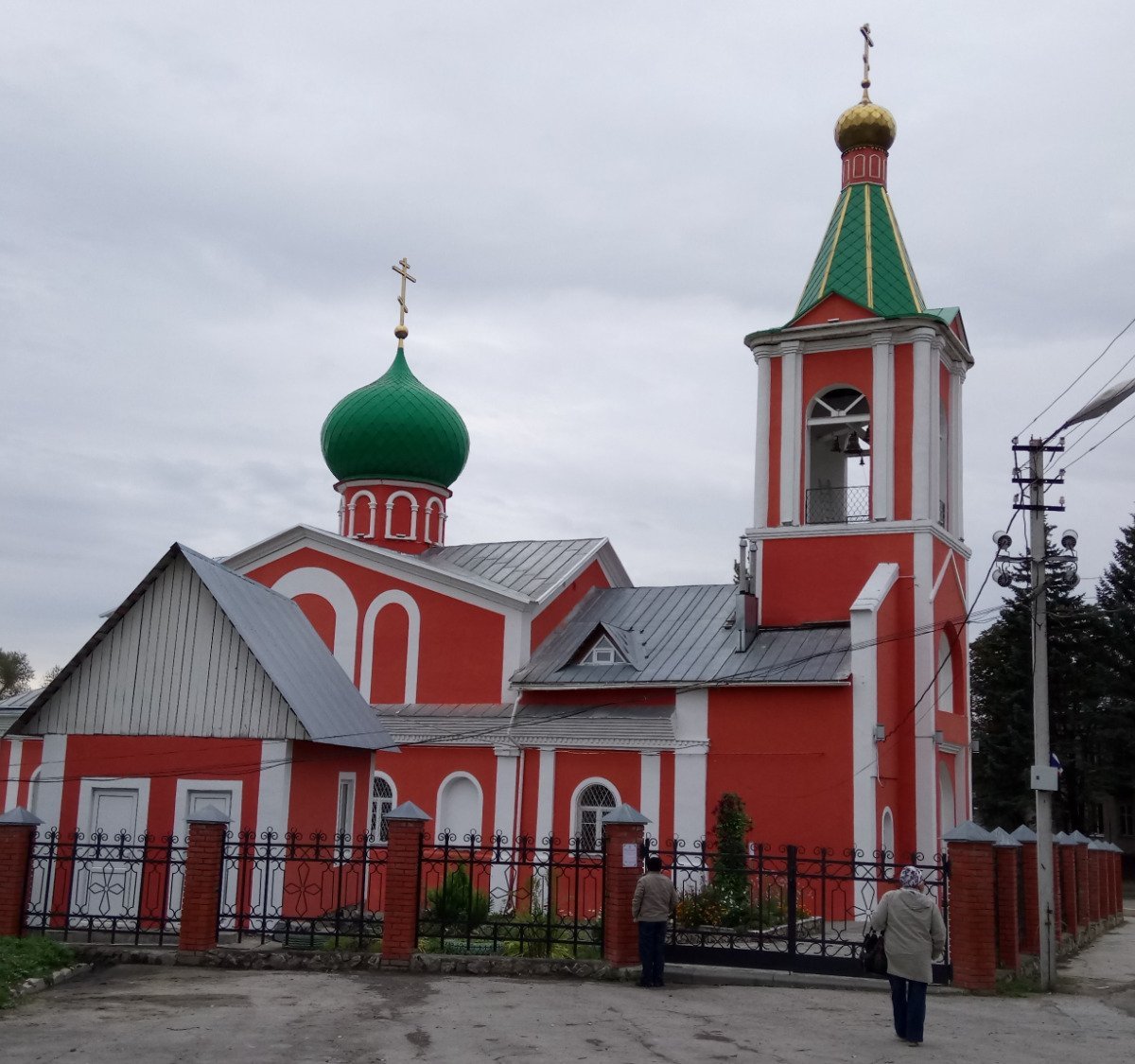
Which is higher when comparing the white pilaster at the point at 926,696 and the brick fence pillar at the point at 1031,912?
the white pilaster at the point at 926,696

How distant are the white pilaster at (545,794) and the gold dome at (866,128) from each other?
425 inches

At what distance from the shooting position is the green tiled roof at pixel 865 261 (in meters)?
20.1

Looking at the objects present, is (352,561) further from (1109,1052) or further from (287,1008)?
(1109,1052)

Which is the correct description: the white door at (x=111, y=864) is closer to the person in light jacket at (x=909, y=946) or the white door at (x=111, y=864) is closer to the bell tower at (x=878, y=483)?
the person in light jacket at (x=909, y=946)

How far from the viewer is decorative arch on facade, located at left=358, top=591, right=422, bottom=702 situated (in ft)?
69.8

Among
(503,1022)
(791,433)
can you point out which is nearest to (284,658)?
(503,1022)

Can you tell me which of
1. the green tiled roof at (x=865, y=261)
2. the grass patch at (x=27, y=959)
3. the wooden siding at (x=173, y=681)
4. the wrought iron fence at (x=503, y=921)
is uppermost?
the green tiled roof at (x=865, y=261)

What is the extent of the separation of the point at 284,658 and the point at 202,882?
343 centimetres

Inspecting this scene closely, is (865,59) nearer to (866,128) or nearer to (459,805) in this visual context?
(866,128)

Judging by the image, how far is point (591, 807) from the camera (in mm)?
19500

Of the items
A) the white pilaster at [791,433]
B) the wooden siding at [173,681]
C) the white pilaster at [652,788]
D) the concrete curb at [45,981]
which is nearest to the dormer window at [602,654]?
the white pilaster at [652,788]

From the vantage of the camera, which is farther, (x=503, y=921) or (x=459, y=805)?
(x=459, y=805)

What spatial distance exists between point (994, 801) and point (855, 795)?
1770cm

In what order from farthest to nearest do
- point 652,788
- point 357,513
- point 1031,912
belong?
point 357,513 → point 652,788 → point 1031,912
